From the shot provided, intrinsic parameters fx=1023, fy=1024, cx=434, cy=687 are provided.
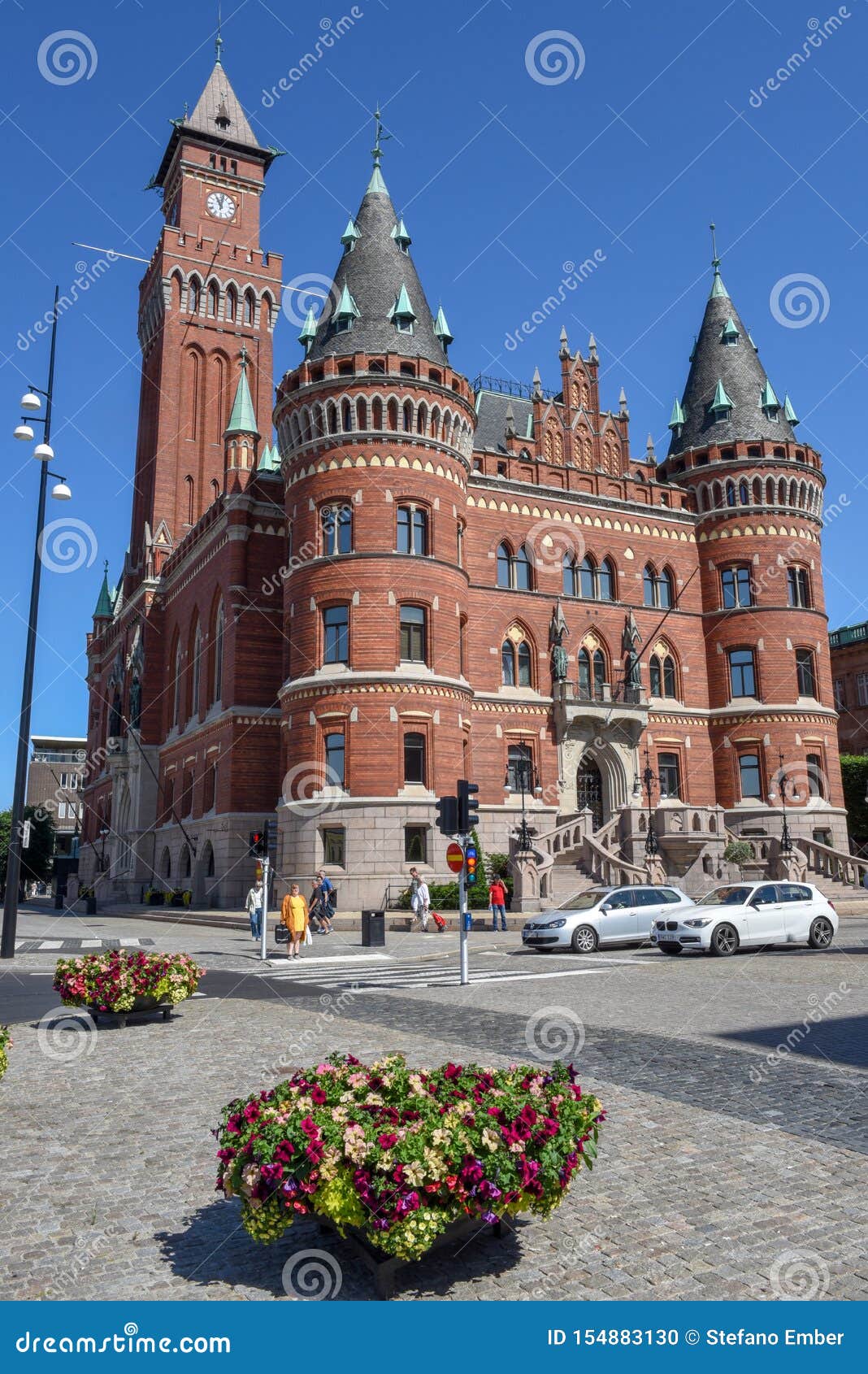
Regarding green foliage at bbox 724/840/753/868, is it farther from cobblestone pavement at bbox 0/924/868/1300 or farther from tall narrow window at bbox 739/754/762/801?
cobblestone pavement at bbox 0/924/868/1300

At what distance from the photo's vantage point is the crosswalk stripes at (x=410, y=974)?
55.7 ft

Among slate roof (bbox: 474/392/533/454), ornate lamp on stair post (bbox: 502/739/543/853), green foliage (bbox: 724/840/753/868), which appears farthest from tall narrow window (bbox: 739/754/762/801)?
slate roof (bbox: 474/392/533/454)

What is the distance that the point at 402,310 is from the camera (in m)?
35.7

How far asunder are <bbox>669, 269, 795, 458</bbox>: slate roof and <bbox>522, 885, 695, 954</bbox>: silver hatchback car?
2563cm

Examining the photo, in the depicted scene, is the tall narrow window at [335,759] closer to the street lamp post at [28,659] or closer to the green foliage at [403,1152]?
the street lamp post at [28,659]

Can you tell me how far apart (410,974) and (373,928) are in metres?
5.97

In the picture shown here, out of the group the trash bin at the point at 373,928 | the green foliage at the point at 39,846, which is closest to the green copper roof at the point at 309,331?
the trash bin at the point at 373,928

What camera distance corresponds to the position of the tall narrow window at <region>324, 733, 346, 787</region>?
109 ft

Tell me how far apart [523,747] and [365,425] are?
13233 millimetres

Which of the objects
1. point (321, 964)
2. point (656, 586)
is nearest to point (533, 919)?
point (321, 964)

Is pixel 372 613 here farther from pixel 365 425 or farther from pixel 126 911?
pixel 126 911
